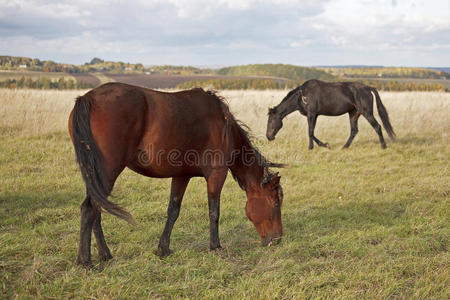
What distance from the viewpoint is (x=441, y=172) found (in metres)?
8.40

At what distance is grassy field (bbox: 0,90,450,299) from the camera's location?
11.7 feet

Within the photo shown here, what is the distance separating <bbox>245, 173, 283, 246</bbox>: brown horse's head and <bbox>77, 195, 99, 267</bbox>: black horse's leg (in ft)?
5.99

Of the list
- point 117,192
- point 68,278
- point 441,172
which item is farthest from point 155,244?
point 441,172

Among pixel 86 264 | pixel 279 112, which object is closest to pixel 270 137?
pixel 279 112

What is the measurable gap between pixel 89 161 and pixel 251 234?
255cm

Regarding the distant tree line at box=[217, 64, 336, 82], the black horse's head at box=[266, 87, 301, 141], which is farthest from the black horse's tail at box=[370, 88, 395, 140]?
the distant tree line at box=[217, 64, 336, 82]

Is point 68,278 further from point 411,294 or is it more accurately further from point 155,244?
point 411,294

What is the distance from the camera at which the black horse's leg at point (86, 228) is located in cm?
365

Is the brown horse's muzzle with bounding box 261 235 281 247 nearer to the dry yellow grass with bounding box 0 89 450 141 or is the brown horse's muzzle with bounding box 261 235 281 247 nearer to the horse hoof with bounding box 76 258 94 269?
the horse hoof with bounding box 76 258 94 269

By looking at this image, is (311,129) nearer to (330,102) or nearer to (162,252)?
(330,102)

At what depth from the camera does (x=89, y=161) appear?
3.54m

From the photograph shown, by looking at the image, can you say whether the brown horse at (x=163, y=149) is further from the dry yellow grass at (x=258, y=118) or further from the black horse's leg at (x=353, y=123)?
the black horse's leg at (x=353, y=123)

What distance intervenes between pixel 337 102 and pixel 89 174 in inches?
363

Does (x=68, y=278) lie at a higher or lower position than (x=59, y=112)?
lower
